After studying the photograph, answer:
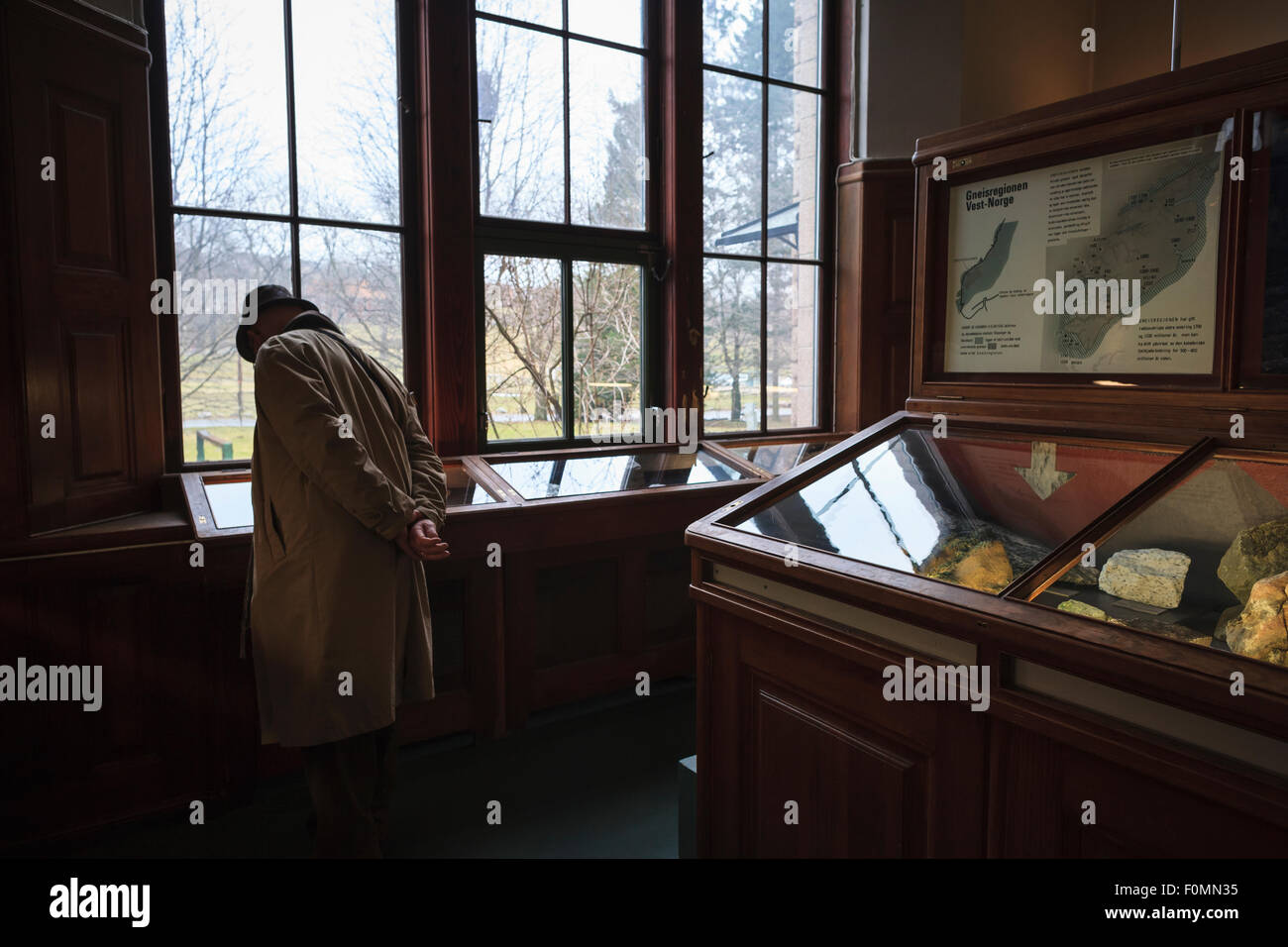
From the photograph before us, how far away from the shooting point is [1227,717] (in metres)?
0.99

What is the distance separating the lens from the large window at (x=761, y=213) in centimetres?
455

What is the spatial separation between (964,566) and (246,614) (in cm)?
179

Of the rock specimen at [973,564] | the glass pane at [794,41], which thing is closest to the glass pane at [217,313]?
the rock specimen at [973,564]

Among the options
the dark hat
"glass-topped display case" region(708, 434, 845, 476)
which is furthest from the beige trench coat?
"glass-topped display case" region(708, 434, 845, 476)

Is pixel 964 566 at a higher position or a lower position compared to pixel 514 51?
lower

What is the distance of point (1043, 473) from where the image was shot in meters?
1.62

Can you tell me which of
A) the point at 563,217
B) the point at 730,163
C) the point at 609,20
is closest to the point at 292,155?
the point at 563,217

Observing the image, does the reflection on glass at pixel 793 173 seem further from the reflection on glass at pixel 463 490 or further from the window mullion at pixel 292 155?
the window mullion at pixel 292 155

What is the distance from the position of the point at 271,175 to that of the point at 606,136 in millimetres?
1593

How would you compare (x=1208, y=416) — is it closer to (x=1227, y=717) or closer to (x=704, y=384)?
(x=1227, y=717)

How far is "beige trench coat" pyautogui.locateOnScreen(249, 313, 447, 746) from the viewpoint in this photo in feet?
6.88

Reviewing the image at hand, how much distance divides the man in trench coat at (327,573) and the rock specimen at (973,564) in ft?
4.21
